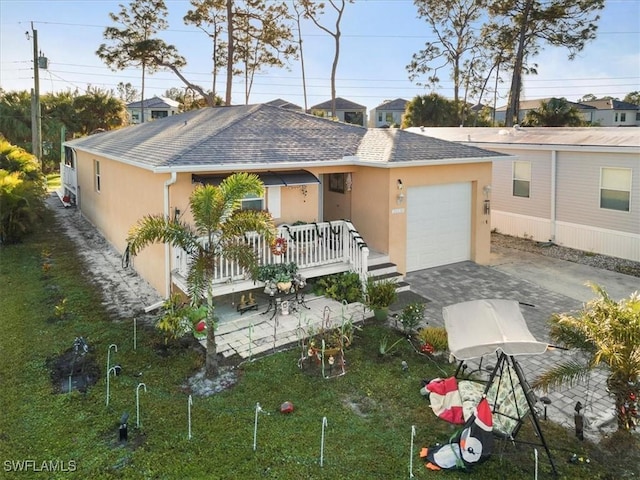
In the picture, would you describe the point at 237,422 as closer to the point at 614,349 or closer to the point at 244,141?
the point at 614,349

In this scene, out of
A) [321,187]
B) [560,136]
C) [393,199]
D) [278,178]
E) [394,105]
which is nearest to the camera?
[278,178]

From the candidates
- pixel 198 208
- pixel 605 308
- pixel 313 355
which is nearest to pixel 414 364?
pixel 313 355

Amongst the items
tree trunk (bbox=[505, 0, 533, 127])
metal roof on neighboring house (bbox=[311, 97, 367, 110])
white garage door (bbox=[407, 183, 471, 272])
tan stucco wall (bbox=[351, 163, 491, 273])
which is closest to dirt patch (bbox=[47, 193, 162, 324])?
tan stucco wall (bbox=[351, 163, 491, 273])

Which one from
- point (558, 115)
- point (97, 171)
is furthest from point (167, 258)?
point (558, 115)

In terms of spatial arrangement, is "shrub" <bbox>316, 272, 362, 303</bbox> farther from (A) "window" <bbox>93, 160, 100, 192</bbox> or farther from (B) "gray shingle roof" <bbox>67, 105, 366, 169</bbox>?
(A) "window" <bbox>93, 160, 100, 192</bbox>

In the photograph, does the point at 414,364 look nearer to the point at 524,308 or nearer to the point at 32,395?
the point at 524,308

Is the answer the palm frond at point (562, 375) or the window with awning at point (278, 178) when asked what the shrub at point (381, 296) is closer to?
the window with awning at point (278, 178)

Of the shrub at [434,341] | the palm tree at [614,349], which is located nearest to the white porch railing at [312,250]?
the shrub at [434,341]
